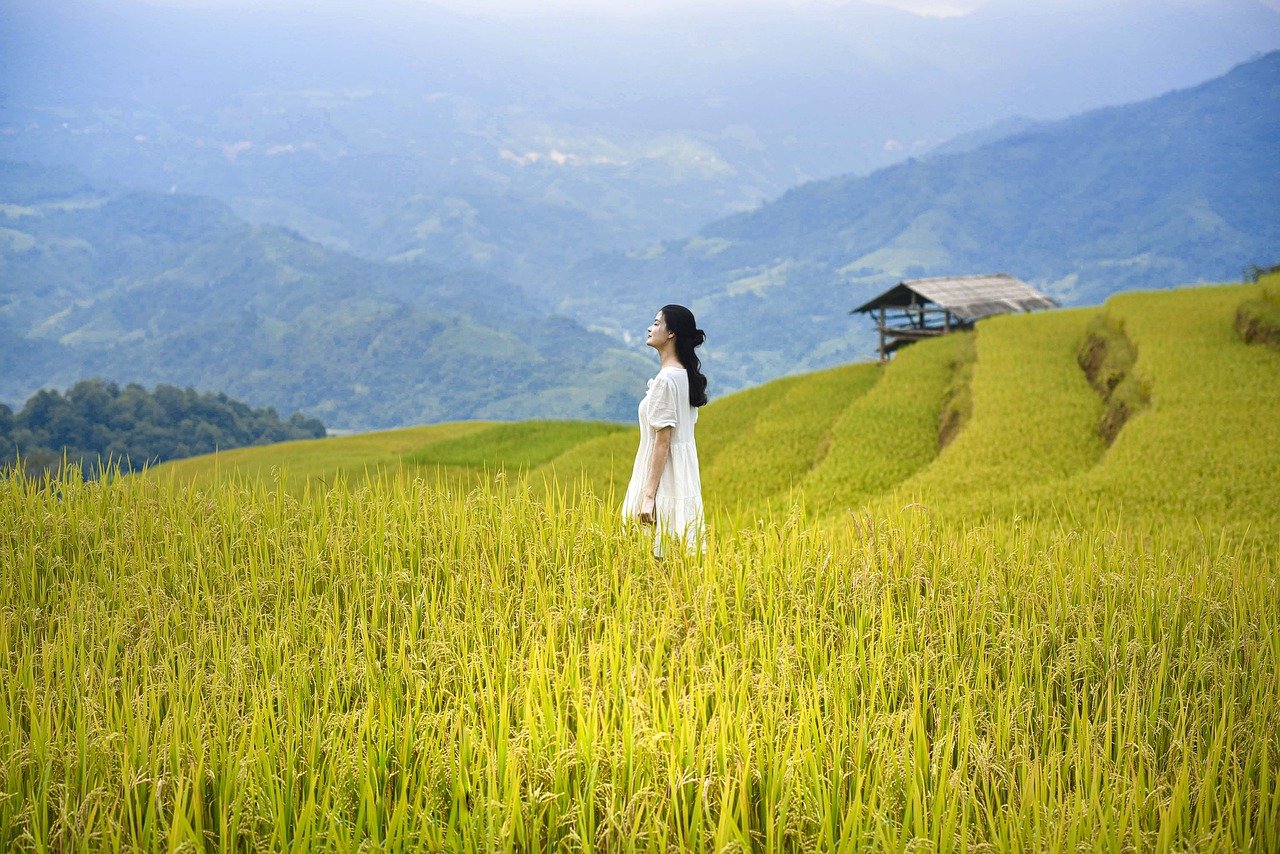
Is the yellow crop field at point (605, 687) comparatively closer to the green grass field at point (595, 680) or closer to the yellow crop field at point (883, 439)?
the green grass field at point (595, 680)

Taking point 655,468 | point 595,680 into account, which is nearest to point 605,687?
point 595,680

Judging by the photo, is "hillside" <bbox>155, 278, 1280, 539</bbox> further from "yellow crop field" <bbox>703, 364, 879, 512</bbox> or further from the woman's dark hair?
the woman's dark hair

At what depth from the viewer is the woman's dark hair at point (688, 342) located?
639 centimetres

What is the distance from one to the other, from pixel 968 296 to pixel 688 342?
26.3 m

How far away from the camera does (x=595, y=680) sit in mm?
4348

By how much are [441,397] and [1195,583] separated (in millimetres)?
140917

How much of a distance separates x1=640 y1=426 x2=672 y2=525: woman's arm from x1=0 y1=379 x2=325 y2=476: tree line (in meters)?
55.1

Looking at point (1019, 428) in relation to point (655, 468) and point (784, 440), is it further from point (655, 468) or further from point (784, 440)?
point (655, 468)

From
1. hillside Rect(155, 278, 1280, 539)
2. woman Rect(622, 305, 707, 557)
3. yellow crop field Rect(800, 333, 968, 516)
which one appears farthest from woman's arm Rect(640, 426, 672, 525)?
yellow crop field Rect(800, 333, 968, 516)

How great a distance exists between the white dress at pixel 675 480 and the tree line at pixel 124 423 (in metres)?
54.9

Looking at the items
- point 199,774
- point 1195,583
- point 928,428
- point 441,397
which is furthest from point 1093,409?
point 441,397

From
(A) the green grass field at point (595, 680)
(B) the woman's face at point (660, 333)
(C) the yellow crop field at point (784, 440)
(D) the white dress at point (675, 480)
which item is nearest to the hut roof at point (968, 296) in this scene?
(C) the yellow crop field at point (784, 440)

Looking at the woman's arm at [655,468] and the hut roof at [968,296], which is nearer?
the woman's arm at [655,468]

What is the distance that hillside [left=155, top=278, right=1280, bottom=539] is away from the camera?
11.6 meters
